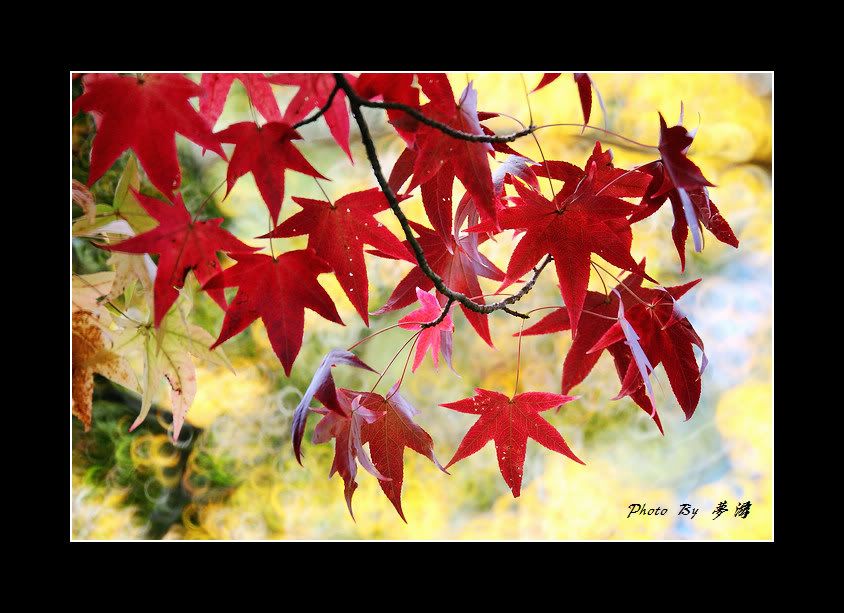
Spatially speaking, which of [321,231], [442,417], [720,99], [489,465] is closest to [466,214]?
[321,231]

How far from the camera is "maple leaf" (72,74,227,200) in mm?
360

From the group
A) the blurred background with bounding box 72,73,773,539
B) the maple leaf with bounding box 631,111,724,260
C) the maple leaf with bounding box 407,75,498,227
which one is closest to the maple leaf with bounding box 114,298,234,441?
the maple leaf with bounding box 407,75,498,227

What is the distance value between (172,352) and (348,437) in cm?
15

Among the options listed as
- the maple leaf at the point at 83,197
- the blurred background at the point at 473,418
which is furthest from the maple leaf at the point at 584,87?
the blurred background at the point at 473,418

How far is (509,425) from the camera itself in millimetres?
526

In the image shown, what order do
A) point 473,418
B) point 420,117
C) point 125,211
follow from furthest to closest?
point 473,418 < point 125,211 < point 420,117

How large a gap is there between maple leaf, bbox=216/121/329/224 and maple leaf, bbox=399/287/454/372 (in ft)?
0.47

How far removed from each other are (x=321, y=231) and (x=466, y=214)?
5.2 inches

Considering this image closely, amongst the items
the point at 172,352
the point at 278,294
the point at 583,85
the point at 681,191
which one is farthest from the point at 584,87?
the point at 172,352

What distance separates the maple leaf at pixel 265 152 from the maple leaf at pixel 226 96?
9cm

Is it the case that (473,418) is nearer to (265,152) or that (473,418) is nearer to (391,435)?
(391,435)

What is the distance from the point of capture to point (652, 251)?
62.1 inches

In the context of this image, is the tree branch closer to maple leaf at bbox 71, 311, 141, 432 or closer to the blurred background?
maple leaf at bbox 71, 311, 141, 432

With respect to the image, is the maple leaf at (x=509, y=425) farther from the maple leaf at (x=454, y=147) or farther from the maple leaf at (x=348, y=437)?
the maple leaf at (x=454, y=147)
